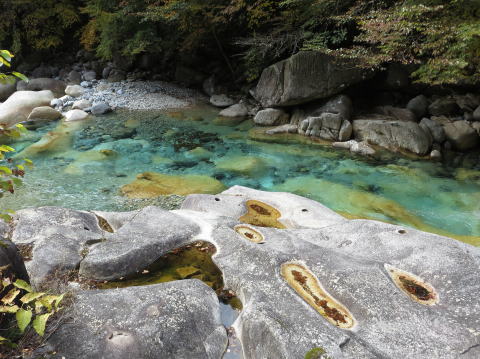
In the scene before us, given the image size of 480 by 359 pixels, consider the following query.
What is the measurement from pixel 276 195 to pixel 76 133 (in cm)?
765

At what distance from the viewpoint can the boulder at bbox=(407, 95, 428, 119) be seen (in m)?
12.0

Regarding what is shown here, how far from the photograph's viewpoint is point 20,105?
42.1 ft

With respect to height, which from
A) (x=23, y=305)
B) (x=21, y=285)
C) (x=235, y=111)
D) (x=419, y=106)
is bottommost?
(x=235, y=111)

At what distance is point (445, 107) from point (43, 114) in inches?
514

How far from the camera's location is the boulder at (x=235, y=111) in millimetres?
13422

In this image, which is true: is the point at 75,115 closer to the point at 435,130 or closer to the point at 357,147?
the point at 357,147

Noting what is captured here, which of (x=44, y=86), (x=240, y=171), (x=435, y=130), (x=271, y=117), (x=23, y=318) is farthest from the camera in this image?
(x=44, y=86)

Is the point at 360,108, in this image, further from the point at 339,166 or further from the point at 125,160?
the point at 125,160

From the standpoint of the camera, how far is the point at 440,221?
22.6ft

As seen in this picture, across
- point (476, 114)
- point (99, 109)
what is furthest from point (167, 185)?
point (476, 114)

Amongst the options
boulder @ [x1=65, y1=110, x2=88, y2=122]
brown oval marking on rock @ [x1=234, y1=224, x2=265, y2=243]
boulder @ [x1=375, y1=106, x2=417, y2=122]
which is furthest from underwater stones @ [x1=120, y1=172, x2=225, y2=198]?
boulder @ [x1=375, y1=106, x2=417, y2=122]

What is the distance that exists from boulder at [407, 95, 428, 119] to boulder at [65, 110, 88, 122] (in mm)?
10927

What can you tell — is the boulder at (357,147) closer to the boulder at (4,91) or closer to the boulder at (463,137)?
the boulder at (463,137)

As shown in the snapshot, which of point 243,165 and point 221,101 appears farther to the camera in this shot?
point 221,101
